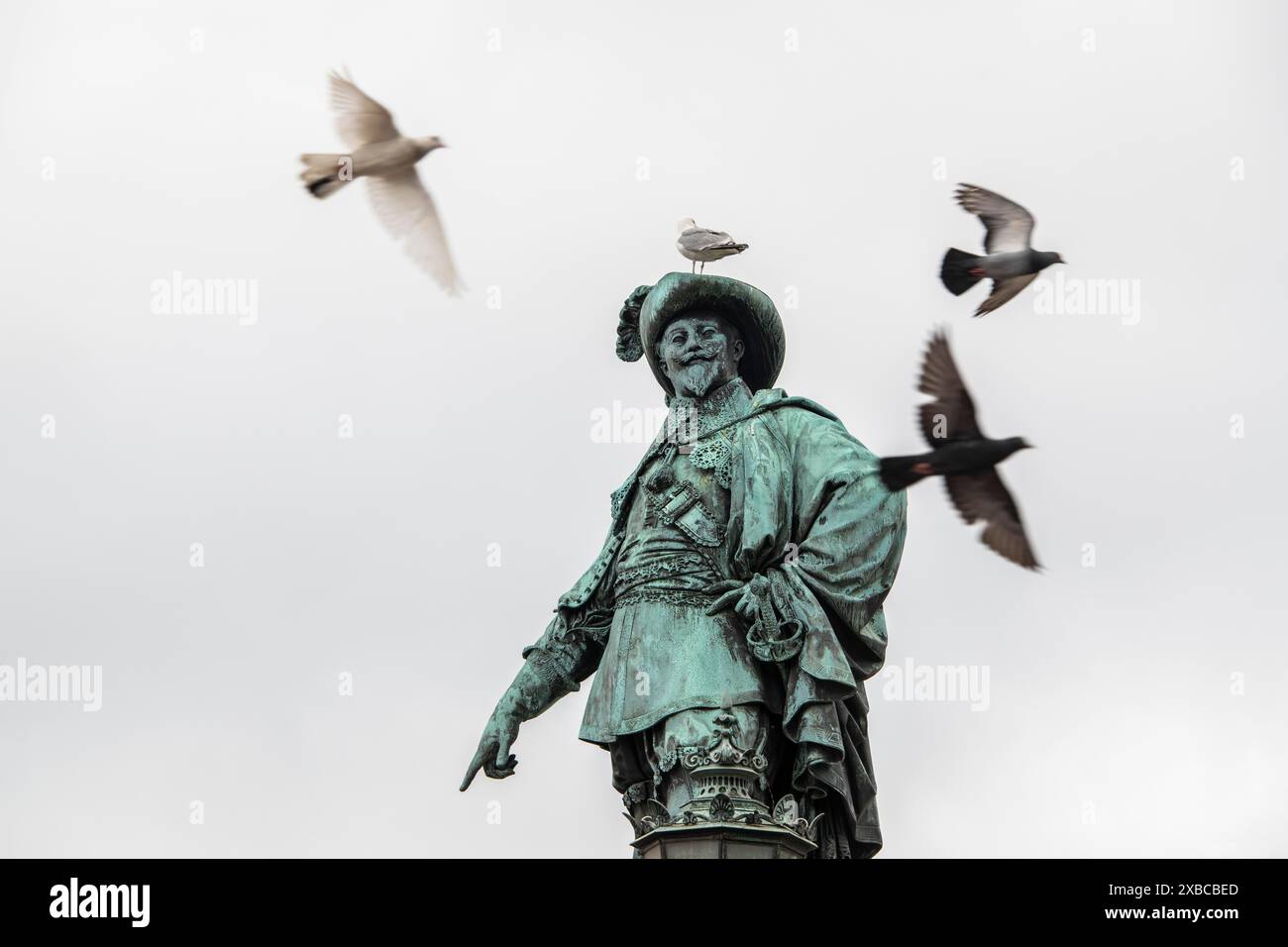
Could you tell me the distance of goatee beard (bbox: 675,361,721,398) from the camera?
20.8 m

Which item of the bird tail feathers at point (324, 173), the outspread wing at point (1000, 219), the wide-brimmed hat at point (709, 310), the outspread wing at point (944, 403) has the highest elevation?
the bird tail feathers at point (324, 173)

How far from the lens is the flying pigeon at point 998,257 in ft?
69.9

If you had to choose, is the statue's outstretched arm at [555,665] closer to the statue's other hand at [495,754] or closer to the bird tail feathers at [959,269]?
the statue's other hand at [495,754]

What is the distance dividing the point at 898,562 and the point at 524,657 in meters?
2.76

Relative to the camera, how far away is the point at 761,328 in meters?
21.0

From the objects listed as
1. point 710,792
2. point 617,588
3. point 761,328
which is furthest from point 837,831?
point 761,328

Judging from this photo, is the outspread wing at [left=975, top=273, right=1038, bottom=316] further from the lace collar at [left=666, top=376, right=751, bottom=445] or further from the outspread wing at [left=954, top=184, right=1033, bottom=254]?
the lace collar at [left=666, top=376, right=751, bottom=445]

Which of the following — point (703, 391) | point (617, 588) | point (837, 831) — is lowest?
point (837, 831)

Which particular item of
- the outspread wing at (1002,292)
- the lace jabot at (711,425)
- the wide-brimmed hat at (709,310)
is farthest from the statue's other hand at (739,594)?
the outspread wing at (1002,292)

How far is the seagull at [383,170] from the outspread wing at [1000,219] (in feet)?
12.4

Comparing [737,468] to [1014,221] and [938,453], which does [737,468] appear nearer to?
[938,453]

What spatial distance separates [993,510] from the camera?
19.4m

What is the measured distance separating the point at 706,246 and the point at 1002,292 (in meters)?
2.13

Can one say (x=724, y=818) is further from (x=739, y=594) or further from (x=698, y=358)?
(x=698, y=358)
